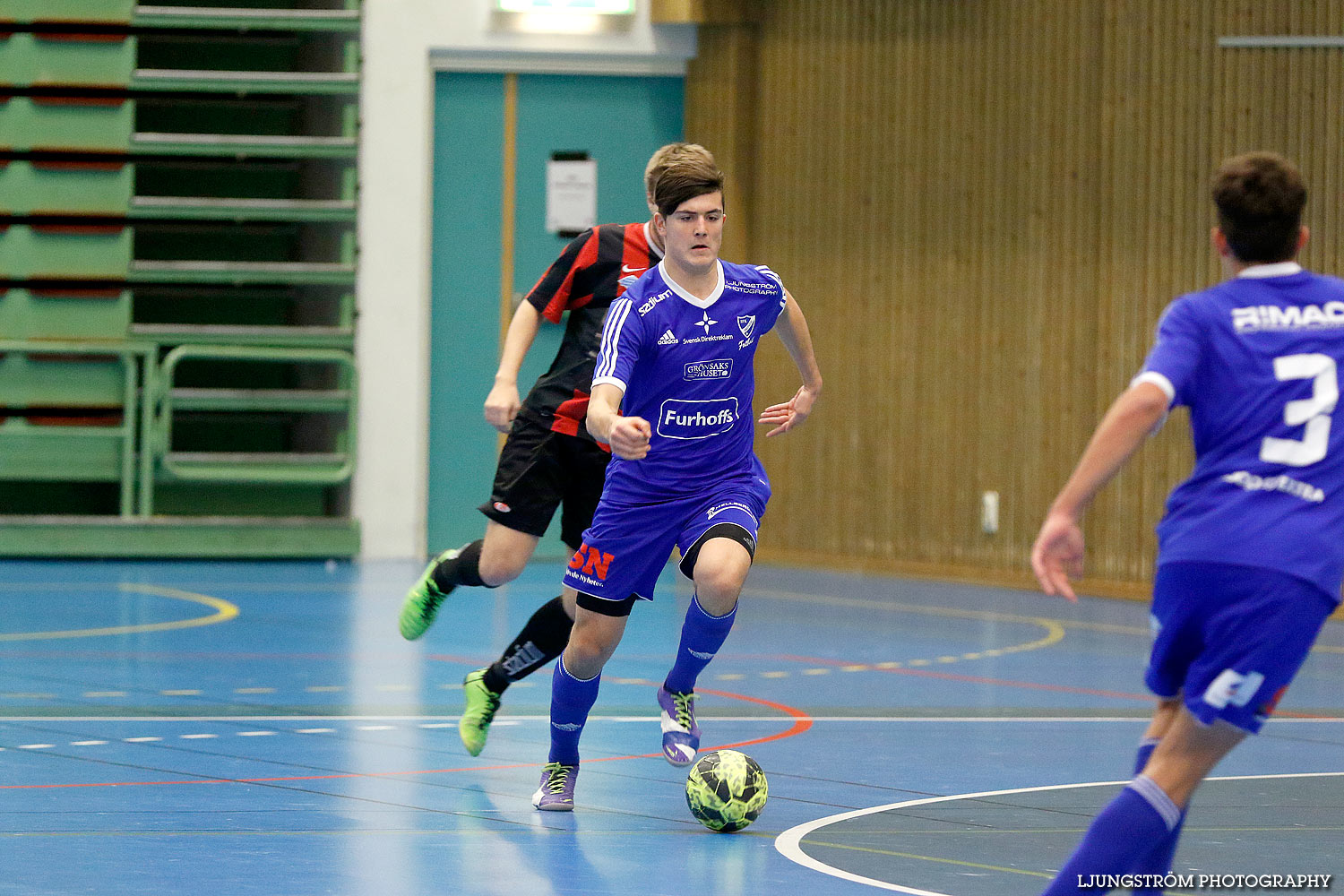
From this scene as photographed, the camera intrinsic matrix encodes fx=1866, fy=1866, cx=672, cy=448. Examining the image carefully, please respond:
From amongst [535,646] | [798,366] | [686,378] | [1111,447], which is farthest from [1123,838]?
[535,646]

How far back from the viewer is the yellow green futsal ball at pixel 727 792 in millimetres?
A: 5109

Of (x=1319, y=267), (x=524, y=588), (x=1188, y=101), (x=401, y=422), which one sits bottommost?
(x=524, y=588)

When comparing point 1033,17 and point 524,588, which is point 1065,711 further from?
point 1033,17

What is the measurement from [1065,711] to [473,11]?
8.99 metres

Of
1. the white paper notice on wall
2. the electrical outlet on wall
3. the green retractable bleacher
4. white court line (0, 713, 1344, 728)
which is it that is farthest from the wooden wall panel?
white court line (0, 713, 1344, 728)

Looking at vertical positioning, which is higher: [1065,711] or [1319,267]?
[1319,267]

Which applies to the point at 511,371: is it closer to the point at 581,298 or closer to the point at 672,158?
the point at 581,298

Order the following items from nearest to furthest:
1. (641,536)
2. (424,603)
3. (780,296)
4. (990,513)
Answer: (641,536) < (780,296) < (424,603) < (990,513)

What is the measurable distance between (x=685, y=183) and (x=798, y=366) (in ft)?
2.86

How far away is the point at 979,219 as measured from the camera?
1358 centimetres

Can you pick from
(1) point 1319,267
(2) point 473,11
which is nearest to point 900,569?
(1) point 1319,267

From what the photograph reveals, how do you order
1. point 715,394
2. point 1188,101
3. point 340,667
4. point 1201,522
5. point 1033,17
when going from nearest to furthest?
1. point 1201,522
2. point 715,394
3. point 340,667
4. point 1188,101
5. point 1033,17

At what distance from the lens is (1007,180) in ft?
44.1

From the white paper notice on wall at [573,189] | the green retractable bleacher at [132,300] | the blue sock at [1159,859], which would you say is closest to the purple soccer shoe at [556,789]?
the blue sock at [1159,859]
